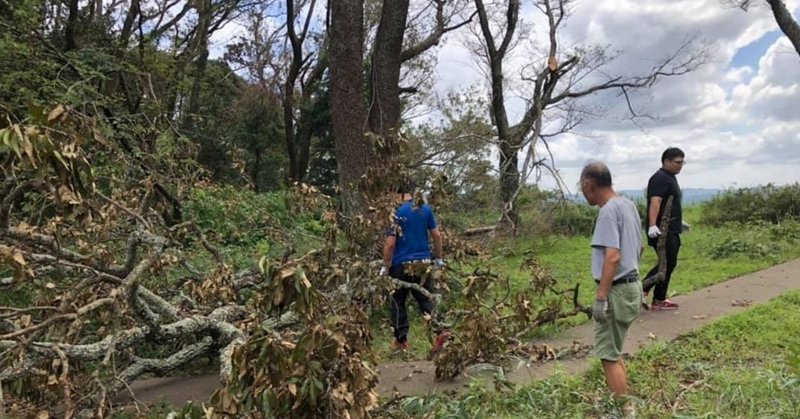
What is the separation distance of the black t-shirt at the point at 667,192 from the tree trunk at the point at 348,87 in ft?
11.2


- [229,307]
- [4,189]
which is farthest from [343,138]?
[4,189]

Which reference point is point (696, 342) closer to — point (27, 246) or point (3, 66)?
point (27, 246)

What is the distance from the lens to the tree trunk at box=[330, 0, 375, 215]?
7.73 metres

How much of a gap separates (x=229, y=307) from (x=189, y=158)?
2443 mm

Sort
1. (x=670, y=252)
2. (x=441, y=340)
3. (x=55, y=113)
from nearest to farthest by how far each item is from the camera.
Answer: (x=55, y=113), (x=441, y=340), (x=670, y=252)

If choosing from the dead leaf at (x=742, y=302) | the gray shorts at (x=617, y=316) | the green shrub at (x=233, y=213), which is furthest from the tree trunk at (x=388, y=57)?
the gray shorts at (x=617, y=316)

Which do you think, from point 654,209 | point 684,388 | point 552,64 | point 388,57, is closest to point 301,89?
point 552,64

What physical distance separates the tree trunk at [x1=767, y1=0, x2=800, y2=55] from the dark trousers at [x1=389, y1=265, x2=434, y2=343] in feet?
40.3

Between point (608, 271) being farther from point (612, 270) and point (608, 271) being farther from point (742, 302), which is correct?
point (742, 302)

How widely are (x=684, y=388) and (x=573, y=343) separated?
1.40 meters

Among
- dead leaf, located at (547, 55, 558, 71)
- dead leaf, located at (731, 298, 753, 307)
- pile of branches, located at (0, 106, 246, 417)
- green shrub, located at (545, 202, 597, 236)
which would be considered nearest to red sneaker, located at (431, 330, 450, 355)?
pile of branches, located at (0, 106, 246, 417)

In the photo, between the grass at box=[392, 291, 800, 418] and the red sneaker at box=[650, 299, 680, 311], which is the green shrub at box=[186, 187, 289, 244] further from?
the red sneaker at box=[650, 299, 680, 311]

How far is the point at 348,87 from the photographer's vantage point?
7.85m

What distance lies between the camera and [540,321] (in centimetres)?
469
